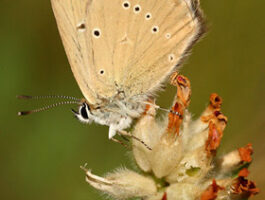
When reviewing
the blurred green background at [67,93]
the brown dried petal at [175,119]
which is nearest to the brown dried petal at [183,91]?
the brown dried petal at [175,119]

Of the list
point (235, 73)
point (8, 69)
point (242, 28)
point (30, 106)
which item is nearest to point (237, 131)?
point (235, 73)

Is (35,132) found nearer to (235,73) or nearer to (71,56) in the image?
(71,56)

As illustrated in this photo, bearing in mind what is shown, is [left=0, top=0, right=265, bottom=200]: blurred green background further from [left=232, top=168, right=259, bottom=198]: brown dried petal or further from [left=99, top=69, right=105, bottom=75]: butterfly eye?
[left=232, top=168, right=259, bottom=198]: brown dried petal

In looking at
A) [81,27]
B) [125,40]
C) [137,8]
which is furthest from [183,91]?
[81,27]

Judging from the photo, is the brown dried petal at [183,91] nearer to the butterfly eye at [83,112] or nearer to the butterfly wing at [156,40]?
the butterfly wing at [156,40]

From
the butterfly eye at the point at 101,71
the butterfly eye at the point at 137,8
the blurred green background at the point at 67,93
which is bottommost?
the blurred green background at the point at 67,93

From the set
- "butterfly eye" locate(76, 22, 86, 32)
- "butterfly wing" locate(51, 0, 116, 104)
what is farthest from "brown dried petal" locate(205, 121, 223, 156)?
"butterfly eye" locate(76, 22, 86, 32)

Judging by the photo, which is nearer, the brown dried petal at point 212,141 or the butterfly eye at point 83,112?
the brown dried petal at point 212,141

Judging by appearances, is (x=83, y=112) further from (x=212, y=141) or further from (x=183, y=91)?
(x=212, y=141)
